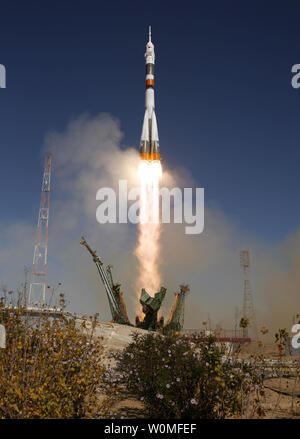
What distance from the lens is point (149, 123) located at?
45.2 meters

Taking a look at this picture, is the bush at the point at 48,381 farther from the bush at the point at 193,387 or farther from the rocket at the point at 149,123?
the rocket at the point at 149,123

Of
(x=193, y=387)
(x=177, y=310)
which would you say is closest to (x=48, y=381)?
(x=193, y=387)

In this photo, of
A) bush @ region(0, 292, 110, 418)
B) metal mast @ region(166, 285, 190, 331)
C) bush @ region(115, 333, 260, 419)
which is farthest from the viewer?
metal mast @ region(166, 285, 190, 331)

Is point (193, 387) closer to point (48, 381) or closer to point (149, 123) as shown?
point (48, 381)

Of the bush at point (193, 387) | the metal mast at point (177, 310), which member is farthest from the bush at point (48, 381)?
the metal mast at point (177, 310)

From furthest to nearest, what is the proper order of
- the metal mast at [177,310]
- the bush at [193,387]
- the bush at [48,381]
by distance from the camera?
the metal mast at [177,310] → the bush at [193,387] → the bush at [48,381]

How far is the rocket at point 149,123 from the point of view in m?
43.5

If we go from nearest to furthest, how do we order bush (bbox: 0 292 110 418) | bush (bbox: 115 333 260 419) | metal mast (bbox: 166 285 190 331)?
bush (bbox: 0 292 110 418), bush (bbox: 115 333 260 419), metal mast (bbox: 166 285 190 331)

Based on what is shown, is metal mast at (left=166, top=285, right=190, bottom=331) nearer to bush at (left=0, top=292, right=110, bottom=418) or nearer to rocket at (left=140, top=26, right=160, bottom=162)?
rocket at (left=140, top=26, right=160, bottom=162)

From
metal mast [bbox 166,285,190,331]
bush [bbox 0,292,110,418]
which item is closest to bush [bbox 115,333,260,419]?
bush [bbox 0,292,110,418]

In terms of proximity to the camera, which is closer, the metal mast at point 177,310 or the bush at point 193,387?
the bush at point 193,387

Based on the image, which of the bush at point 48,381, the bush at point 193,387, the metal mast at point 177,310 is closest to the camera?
the bush at point 48,381

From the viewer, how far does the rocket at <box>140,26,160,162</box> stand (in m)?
43.5
